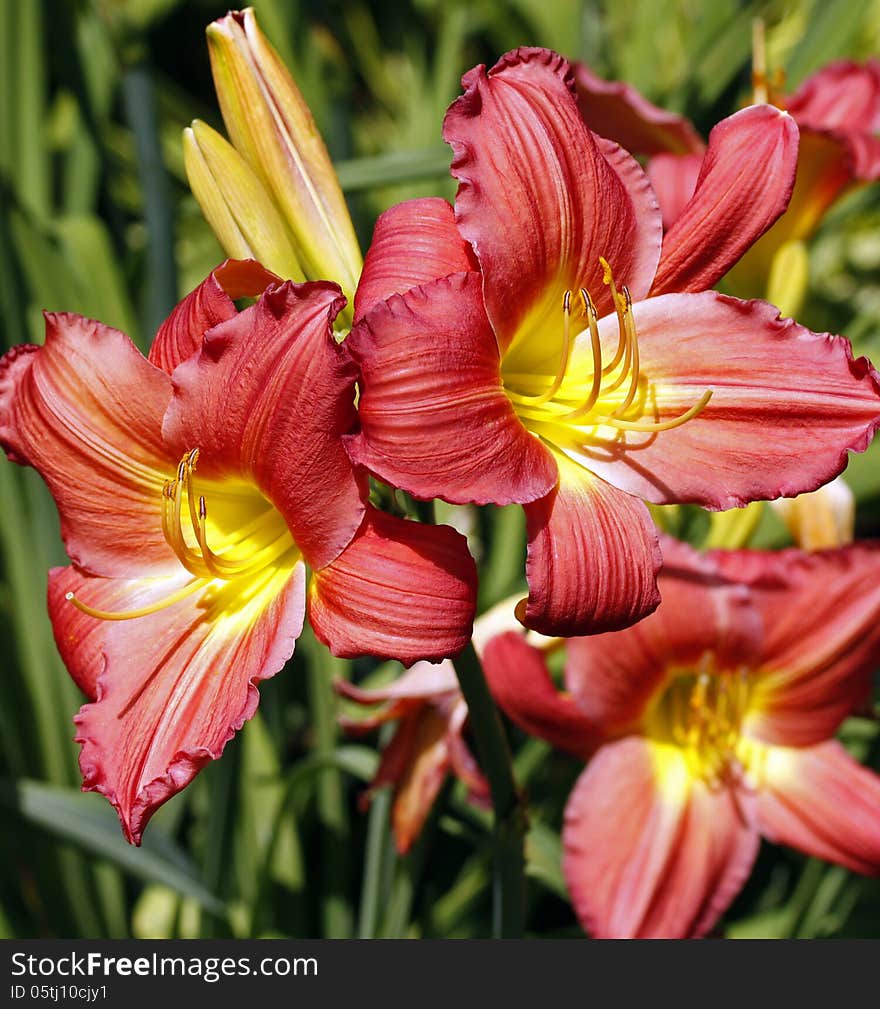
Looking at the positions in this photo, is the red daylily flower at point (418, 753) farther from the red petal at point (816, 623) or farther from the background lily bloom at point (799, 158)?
the background lily bloom at point (799, 158)

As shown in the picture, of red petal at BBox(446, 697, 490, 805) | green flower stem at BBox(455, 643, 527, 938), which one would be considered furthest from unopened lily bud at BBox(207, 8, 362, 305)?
red petal at BBox(446, 697, 490, 805)

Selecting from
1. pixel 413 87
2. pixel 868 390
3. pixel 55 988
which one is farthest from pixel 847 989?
pixel 413 87

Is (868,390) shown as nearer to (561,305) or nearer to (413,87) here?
(561,305)

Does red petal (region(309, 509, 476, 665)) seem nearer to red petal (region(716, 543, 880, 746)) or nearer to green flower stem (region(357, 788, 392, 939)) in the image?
red petal (region(716, 543, 880, 746))

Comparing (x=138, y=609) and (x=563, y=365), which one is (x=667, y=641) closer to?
(x=563, y=365)

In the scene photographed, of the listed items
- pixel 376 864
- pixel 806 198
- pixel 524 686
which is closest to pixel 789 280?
pixel 806 198

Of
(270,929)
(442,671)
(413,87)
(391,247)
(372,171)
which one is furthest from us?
(413,87)

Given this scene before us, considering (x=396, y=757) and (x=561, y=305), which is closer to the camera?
(x=561, y=305)
